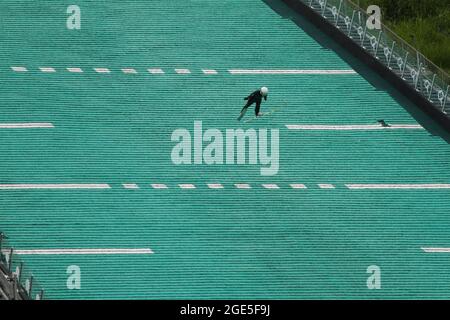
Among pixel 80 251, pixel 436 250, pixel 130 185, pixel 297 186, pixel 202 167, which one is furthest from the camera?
pixel 202 167

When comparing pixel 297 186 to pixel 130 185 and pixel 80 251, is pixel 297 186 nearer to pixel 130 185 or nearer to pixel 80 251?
pixel 130 185

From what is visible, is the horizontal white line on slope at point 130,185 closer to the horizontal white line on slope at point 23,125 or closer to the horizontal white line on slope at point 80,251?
the horizontal white line on slope at point 80,251

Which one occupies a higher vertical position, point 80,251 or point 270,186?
point 270,186

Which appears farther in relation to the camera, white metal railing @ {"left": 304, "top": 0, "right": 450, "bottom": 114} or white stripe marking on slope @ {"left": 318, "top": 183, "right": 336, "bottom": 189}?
white metal railing @ {"left": 304, "top": 0, "right": 450, "bottom": 114}

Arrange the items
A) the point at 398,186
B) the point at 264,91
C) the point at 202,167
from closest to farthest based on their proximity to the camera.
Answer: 1. the point at 398,186
2. the point at 202,167
3. the point at 264,91

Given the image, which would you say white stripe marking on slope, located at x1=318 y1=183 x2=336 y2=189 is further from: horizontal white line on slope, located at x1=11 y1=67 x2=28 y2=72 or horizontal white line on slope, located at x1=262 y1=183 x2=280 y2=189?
horizontal white line on slope, located at x1=11 y1=67 x2=28 y2=72

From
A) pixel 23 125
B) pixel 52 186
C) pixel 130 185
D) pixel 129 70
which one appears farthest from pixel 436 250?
pixel 23 125

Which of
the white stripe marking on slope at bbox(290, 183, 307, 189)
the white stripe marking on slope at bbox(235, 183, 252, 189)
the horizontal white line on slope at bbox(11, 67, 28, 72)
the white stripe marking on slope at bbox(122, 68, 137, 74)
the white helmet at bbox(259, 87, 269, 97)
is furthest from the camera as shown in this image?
the white stripe marking on slope at bbox(122, 68, 137, 74)

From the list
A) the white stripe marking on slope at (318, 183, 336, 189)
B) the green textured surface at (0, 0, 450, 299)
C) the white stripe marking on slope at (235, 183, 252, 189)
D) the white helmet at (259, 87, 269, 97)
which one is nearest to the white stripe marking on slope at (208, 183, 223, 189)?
the green textured surface at (0, 0, 450, 299)

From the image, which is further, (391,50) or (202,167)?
(391,50)
